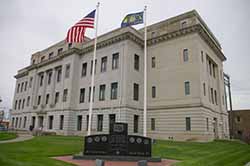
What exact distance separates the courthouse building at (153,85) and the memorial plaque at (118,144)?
556 inches

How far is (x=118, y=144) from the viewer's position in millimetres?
11805

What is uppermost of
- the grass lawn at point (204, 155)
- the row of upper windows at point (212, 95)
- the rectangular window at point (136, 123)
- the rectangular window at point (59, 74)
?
the rectangular window at point (59, 74)

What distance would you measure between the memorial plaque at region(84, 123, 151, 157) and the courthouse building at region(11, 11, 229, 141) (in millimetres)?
14119

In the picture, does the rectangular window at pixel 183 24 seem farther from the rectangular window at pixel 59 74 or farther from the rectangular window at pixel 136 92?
the rectangular window at pixel 59 74

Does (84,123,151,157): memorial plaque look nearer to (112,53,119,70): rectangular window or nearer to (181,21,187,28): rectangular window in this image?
(112,53,119,70): rectangular window

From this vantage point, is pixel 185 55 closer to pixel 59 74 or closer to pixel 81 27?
pixel 81 27

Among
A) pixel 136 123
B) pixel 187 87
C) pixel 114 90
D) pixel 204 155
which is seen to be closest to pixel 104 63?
pixel 114 90

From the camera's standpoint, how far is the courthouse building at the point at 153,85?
26078 millimetres

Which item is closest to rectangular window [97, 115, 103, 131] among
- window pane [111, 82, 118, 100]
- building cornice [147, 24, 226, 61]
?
window pane [111, 82, 118, 100]

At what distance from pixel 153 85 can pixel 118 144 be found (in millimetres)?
18810

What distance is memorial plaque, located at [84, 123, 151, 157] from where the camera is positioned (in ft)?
38.4

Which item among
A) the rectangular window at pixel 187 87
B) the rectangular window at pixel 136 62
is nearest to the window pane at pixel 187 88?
the rectangular window at pixel 187 87

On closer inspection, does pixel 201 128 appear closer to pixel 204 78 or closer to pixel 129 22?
pixel 204 78

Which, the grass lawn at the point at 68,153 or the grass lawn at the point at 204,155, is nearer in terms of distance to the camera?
the grass lawn at the point at 68,153
